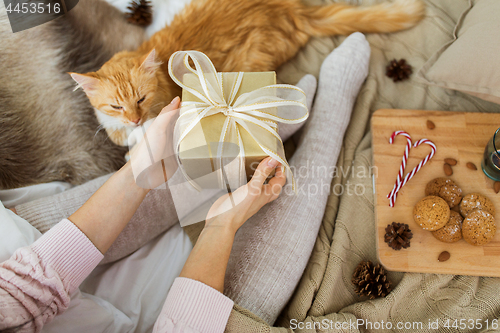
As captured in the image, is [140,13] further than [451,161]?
Yes

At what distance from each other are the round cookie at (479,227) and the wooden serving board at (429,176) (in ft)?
0.13

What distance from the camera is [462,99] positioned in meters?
0.97

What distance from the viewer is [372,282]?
756mm

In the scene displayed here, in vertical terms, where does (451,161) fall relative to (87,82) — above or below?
below

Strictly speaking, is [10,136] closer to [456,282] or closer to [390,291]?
[390,291]

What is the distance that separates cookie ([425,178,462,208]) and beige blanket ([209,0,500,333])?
0.16 meters

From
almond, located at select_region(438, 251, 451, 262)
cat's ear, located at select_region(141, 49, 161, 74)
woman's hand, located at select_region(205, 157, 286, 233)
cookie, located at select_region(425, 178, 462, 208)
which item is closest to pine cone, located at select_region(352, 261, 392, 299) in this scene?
almond, located at select_region(438, 251, 451, 262)

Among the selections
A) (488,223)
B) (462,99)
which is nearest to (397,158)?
(488,223)

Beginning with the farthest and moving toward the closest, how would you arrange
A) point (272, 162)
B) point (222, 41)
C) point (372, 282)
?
point (222, 41) → point (372, 282) → point (272, 162)

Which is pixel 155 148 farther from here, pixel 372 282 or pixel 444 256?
pixel 444 256

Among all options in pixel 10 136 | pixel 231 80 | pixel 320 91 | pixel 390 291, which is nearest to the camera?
pixel 231 80

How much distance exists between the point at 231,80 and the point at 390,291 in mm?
689

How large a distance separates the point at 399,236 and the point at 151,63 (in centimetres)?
80

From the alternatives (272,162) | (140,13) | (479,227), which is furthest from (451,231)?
(140,13)
